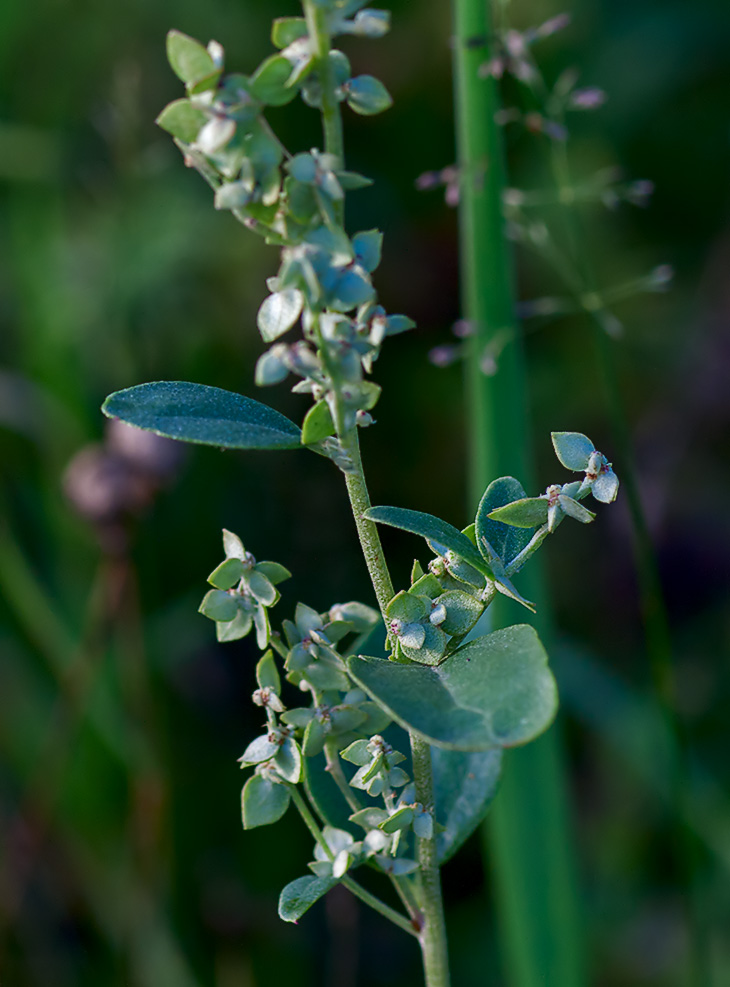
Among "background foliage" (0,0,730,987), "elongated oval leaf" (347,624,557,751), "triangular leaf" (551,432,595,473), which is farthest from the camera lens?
"background foliage" (0,0,730,987)

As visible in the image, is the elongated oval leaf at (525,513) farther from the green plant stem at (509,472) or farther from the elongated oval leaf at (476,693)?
the green plant stem at (509,472)

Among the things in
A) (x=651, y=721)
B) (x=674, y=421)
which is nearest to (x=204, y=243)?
(x=674, y=421)

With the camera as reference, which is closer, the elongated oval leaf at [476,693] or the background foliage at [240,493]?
the elongated oval leaf at [476,693]

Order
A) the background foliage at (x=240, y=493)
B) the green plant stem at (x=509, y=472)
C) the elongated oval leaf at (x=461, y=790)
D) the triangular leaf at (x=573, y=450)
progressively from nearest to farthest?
the triangular leaf at (x=573, y=450) < the elongated oval leaf at (x=461, y=790) < the green plant stem at (x=509, y=472) < the background foliage at (x=240, y=493)

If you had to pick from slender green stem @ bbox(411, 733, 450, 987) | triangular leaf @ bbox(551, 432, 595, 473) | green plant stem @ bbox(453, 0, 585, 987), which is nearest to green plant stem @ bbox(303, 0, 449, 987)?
slender green stem @ bbox(411, 733, 450, 987)

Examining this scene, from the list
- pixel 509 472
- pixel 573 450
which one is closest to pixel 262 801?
pixel 573 450

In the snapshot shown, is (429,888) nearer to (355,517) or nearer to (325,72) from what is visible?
(355,517)

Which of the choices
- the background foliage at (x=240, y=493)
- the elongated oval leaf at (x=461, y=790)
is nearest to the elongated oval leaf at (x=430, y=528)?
the elongated oval leaf at (x=461, y=790)

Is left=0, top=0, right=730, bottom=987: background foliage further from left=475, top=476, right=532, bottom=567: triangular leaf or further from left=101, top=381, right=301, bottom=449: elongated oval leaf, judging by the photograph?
left=101, top=381, right=301, bottom=449: elongated oval leaf
